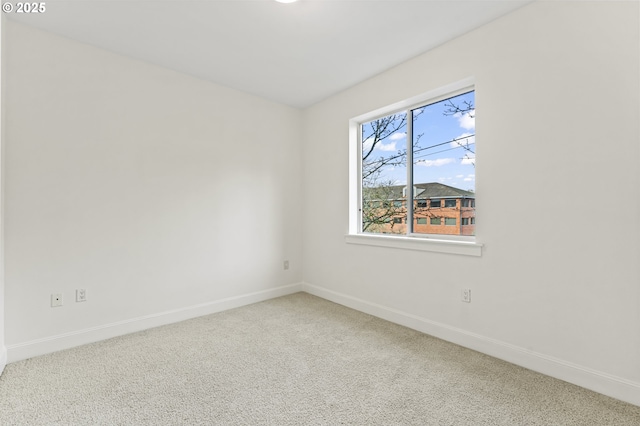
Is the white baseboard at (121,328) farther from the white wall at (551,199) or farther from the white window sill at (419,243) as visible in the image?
the white wall at (551,199)

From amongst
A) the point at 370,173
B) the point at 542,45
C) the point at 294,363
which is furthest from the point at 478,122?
the point at 294,363

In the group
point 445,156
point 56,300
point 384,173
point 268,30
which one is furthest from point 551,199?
point 56,300

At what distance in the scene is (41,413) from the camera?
62.3 inches

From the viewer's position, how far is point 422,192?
2.88 meters

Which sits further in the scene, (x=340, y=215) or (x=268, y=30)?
(x=340, y=215)

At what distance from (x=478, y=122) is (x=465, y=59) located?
1.72 feet

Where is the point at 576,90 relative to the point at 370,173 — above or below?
above

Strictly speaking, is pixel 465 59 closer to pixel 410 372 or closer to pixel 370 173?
pixel 370 173

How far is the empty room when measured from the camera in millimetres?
1709

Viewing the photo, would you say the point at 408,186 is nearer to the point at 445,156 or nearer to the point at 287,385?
the point at 445,156

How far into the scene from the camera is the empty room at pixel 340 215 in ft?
5.61

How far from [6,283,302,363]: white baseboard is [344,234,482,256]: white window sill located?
53.7 inches

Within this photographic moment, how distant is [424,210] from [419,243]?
1.19ft

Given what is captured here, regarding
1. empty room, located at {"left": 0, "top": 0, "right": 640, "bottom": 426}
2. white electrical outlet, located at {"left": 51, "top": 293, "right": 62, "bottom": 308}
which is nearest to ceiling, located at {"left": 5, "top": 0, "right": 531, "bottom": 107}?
empty room, located at {"left": 0, "top": 0, "right": 640, "bottom": 426}
